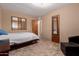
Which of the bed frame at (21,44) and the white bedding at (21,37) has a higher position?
the white bedding at (21,37)

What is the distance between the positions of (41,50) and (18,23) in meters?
0.68

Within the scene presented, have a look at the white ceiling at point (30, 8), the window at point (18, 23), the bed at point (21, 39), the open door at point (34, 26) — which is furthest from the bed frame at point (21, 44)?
the white ceiling at point (30, 8)

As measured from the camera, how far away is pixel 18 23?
6.48ft

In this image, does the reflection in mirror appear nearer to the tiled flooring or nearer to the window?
the tiled flooring

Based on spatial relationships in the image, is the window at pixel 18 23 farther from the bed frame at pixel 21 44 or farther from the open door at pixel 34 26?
the bed frame at pixel 21 44

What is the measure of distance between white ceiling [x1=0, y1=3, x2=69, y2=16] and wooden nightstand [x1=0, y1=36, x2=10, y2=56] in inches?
21.4

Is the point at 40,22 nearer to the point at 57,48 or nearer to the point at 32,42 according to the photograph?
the point at 32,42

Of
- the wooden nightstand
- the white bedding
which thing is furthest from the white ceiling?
the wooden nightstand

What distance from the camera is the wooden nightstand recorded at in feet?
5.76

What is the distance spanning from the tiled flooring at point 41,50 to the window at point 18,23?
422 millimetres

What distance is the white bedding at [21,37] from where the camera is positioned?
1.85 metres

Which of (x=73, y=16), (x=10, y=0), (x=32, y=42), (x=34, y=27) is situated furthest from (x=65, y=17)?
(x=10, y=0)

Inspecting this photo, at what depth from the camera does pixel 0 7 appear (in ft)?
5.67

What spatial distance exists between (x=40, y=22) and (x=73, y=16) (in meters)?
0.63
